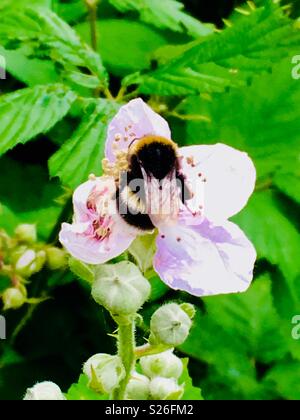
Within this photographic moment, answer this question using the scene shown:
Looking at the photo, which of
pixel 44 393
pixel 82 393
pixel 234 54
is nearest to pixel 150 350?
pixel 44 393

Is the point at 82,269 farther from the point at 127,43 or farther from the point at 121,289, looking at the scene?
the point at 127,43

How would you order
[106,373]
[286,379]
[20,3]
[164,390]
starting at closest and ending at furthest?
[106,373] < [164,390] < [20,3] < [286,379]

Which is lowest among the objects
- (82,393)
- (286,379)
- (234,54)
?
(286,379)

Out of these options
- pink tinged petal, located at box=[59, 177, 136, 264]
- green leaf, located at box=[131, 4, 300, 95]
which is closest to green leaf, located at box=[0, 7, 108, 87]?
green leaf, located at box=[131, 4, 300, 95]

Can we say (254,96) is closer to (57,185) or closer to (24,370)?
(57,185)

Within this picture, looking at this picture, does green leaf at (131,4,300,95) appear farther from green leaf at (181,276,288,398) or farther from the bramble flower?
green leaf at (181,276,288,398)
